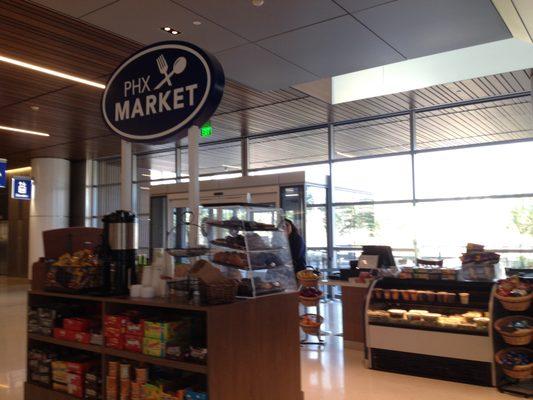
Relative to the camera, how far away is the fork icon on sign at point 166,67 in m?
3.07

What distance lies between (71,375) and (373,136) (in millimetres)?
8421

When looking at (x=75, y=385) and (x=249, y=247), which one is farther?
(x=75, y=385)

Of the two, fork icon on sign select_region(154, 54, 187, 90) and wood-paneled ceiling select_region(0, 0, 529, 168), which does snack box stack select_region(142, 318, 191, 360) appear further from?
wood-paneled ceiling select_region(0, 0, 529, 168)

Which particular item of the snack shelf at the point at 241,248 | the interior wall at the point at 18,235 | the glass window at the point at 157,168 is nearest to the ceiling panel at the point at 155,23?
the snack shelf at the point at 241,248

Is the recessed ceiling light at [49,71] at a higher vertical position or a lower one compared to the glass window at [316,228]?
higher

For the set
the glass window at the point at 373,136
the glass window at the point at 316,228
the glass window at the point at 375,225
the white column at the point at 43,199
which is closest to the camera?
the glass window at the point at 316,228

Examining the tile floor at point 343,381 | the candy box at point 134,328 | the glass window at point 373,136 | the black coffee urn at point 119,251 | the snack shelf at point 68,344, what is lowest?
the tile floor at point 343,381

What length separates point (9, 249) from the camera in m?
16.2

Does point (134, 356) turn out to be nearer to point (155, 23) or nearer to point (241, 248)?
point (241, 248)

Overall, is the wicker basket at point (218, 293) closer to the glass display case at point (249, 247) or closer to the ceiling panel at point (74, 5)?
the glass display case at point (249, 247)

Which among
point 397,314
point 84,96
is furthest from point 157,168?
point 397,314

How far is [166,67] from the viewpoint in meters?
3.15

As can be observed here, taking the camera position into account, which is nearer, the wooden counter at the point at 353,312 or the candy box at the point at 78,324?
the candy box at the point at 78,324

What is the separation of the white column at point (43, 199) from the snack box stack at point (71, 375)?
11.4 meters
